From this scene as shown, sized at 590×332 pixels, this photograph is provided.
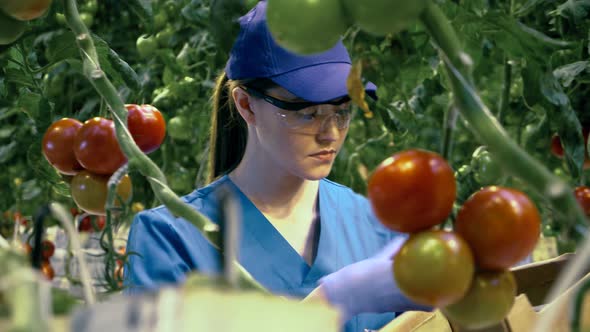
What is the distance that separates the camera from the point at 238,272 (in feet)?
1.11

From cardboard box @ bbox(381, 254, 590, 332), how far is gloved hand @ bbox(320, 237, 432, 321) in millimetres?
89

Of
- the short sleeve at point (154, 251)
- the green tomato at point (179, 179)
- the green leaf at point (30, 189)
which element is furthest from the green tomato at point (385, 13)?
the green tomato at point (179, 179)

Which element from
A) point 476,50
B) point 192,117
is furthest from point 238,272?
point 192,117

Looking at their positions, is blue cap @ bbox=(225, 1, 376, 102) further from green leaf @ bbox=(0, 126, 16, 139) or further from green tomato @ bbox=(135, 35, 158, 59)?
green leaf @ bbox=(0, 126, 16, 139)

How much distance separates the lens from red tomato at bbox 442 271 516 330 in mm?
338

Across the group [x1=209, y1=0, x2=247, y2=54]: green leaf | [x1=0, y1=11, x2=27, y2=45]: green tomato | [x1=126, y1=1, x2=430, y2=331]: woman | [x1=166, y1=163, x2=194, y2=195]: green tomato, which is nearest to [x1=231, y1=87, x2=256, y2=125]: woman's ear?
[x1=126, y1=1, x2=430, y2=331]: woman

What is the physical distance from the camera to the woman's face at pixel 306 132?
91 centimetres

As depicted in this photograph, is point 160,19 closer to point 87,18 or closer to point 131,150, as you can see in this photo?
point 87,18

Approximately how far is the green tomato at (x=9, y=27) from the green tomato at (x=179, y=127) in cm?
115

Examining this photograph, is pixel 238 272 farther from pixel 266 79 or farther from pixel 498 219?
pixel 266 79

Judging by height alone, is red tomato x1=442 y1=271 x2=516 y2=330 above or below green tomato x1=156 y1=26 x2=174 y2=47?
above

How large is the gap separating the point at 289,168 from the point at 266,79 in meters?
0.11

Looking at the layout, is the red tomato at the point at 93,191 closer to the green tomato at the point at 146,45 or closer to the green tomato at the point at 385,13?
the green tomato at the point at 385,13

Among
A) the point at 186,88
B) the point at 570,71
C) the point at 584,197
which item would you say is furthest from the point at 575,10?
the point at 186,88
